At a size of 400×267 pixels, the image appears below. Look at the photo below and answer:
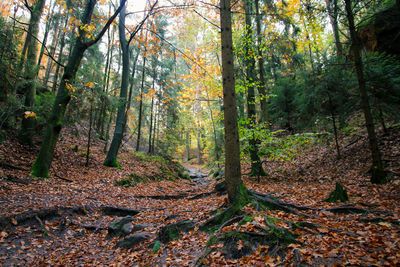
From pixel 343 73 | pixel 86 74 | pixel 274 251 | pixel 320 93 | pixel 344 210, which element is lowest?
pixel 274 251

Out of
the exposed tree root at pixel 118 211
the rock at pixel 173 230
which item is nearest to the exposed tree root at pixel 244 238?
the rock at pixel 173 230

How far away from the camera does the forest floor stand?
10.0ft

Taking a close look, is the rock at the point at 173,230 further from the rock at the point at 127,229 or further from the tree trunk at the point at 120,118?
the tree trunk at the point at 120,118

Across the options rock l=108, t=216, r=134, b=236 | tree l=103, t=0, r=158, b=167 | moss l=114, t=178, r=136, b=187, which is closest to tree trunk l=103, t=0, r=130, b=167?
tree l=103, t=0, r=158, b=167

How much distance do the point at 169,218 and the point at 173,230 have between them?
3.44ft

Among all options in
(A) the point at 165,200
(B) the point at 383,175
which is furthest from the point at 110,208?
(B) the point at 383,175

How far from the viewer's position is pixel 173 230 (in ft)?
15.7

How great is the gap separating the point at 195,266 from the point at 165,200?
5.67 m

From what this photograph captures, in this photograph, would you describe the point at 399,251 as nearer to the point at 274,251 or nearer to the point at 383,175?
the point at 274,251

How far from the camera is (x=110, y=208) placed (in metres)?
6.86

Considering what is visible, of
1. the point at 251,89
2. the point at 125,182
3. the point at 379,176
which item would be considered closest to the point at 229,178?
the point at 379,176

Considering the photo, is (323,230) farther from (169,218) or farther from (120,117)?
(120,117)

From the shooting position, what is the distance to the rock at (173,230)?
4.61 m

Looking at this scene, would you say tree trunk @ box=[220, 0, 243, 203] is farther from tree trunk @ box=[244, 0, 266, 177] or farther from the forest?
tree trunk @ box=[244, 0, 266, 177]
